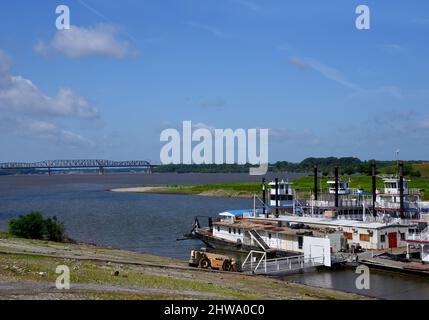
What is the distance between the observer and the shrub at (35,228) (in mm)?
56906

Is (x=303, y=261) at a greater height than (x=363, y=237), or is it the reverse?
(x=363, y=237)

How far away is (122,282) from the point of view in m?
28.3

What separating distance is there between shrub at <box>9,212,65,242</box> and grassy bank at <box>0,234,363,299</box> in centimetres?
1507

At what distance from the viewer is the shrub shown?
56.9 m

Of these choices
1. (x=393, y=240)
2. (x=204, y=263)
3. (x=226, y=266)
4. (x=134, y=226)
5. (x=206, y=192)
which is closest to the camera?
(x=226, y=266)

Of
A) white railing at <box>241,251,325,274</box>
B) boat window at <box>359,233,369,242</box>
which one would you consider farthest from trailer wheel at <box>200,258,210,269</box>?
boat window at <box>359,233,369,242</box>

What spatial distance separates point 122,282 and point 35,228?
33.2 metres

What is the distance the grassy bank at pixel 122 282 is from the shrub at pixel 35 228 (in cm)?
1507

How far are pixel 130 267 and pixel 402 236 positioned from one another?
29.6 metres

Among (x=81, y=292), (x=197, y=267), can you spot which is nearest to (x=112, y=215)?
(x=197, y=267)

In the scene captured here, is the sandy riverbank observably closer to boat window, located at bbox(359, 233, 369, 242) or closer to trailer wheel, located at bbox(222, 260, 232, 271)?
boat window, located at bbox(359, 233, 369, 242)
